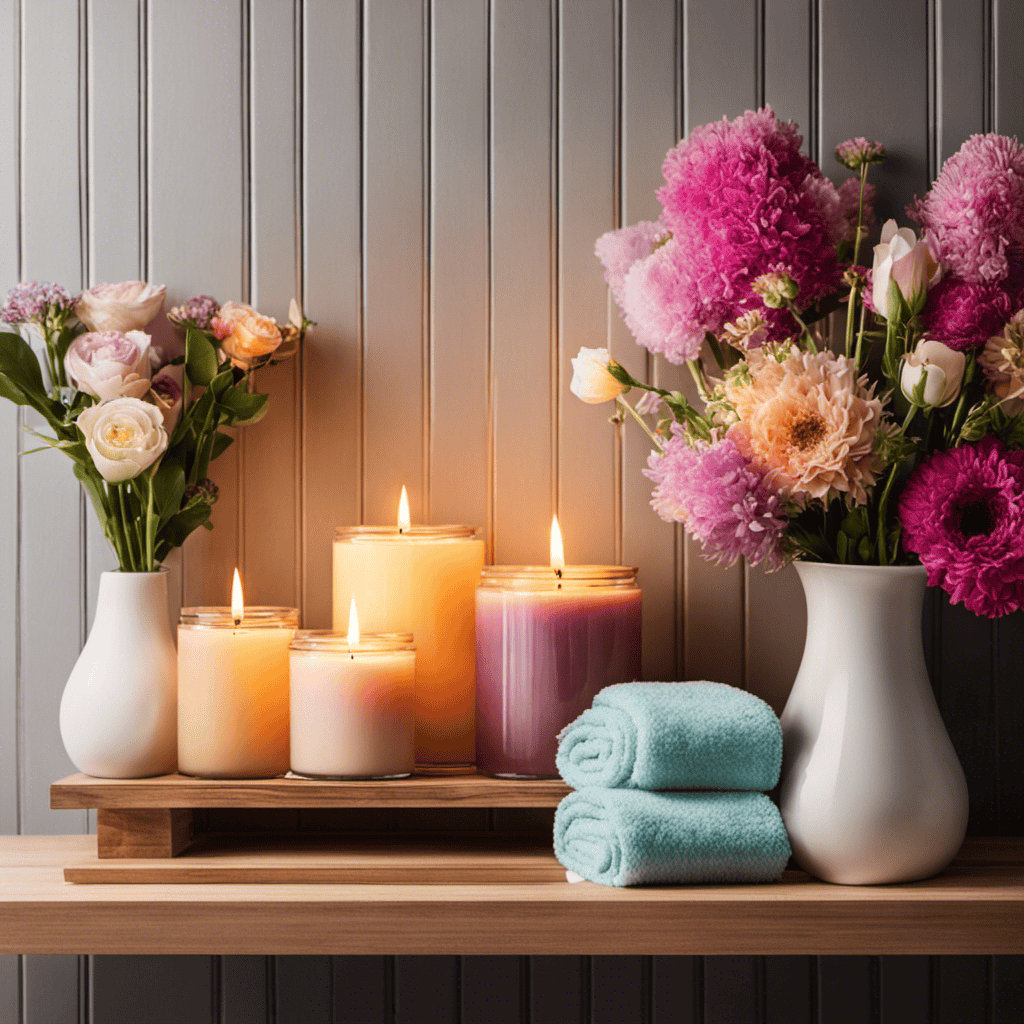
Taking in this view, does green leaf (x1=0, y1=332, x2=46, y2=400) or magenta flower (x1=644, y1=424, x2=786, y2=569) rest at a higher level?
green leaf (x1=0, y1=332, x2=46, y2=400)

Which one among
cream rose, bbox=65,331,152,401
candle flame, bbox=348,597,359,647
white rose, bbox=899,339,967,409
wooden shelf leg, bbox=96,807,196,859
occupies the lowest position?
wooden shelf leg, bbox=96,807,196,859

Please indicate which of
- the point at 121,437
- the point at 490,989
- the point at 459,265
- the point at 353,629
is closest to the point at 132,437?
the point at 121,437

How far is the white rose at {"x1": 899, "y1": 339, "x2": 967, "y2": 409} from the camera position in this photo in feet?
2.11

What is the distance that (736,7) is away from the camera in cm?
87


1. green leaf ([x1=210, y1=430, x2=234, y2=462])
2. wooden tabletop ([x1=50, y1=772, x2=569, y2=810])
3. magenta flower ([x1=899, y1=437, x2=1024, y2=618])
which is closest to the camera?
magenta flower ([x1=899, y1=437, x2=1024, y2=618])

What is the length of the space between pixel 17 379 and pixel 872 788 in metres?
0.74

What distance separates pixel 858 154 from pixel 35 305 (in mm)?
699

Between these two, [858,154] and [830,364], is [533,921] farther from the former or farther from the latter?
[858,154]

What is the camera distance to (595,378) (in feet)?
2.56

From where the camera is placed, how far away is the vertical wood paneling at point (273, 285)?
0.87 metres

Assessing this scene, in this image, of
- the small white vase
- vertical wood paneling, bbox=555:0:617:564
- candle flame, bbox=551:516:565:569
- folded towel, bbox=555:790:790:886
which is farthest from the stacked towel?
the small white vase

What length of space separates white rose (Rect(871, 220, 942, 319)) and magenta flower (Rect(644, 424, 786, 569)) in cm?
16

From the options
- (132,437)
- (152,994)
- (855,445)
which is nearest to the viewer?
(855,445)

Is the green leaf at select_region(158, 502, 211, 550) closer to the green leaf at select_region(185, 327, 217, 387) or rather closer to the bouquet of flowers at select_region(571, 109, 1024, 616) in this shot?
the green leaf at select_region(185, 327, 217, 387)
